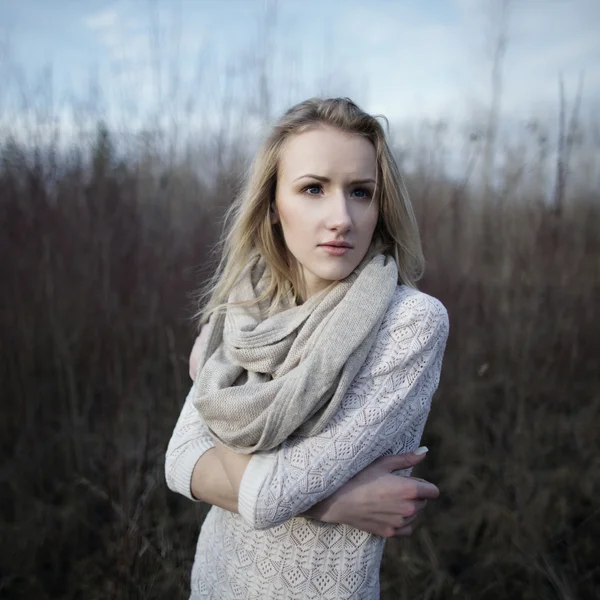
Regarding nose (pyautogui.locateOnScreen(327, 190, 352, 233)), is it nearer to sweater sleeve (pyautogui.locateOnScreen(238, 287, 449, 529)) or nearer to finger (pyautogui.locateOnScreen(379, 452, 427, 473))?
sweater sleeve (pyautogui.locateOnScreen(238, 287, 449, 529))

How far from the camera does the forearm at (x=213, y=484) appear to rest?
114 cm

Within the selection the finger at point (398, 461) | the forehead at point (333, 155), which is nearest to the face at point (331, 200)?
the forehead at point (333, 155)

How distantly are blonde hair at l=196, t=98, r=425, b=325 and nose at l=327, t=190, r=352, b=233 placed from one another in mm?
103

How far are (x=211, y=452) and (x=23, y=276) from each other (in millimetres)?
1619

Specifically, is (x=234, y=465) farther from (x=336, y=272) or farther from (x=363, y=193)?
(x=363, y=193)

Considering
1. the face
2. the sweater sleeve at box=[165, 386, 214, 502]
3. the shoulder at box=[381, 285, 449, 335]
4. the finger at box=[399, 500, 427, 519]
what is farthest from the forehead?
the finger at box=[399, 500, 427, 519]

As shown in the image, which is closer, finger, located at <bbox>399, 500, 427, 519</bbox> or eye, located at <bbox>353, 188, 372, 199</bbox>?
finger, located at <bbox>399, 500, 427, 519</bbox>

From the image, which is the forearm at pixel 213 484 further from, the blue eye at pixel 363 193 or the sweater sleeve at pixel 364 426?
the blue eye at pixel 363 193

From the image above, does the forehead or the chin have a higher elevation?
the forehead

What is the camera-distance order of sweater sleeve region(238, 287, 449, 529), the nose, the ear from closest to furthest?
1. sweater sleeve region(238, 287, 449, 529)
2. the nose
3. the ear

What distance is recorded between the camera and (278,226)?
141 cm

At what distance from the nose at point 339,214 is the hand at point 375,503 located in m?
0.51

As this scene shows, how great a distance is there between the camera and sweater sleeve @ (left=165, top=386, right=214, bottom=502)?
122 centimetres

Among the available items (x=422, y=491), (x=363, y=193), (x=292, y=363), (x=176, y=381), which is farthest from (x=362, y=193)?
(x=176, y=381)
